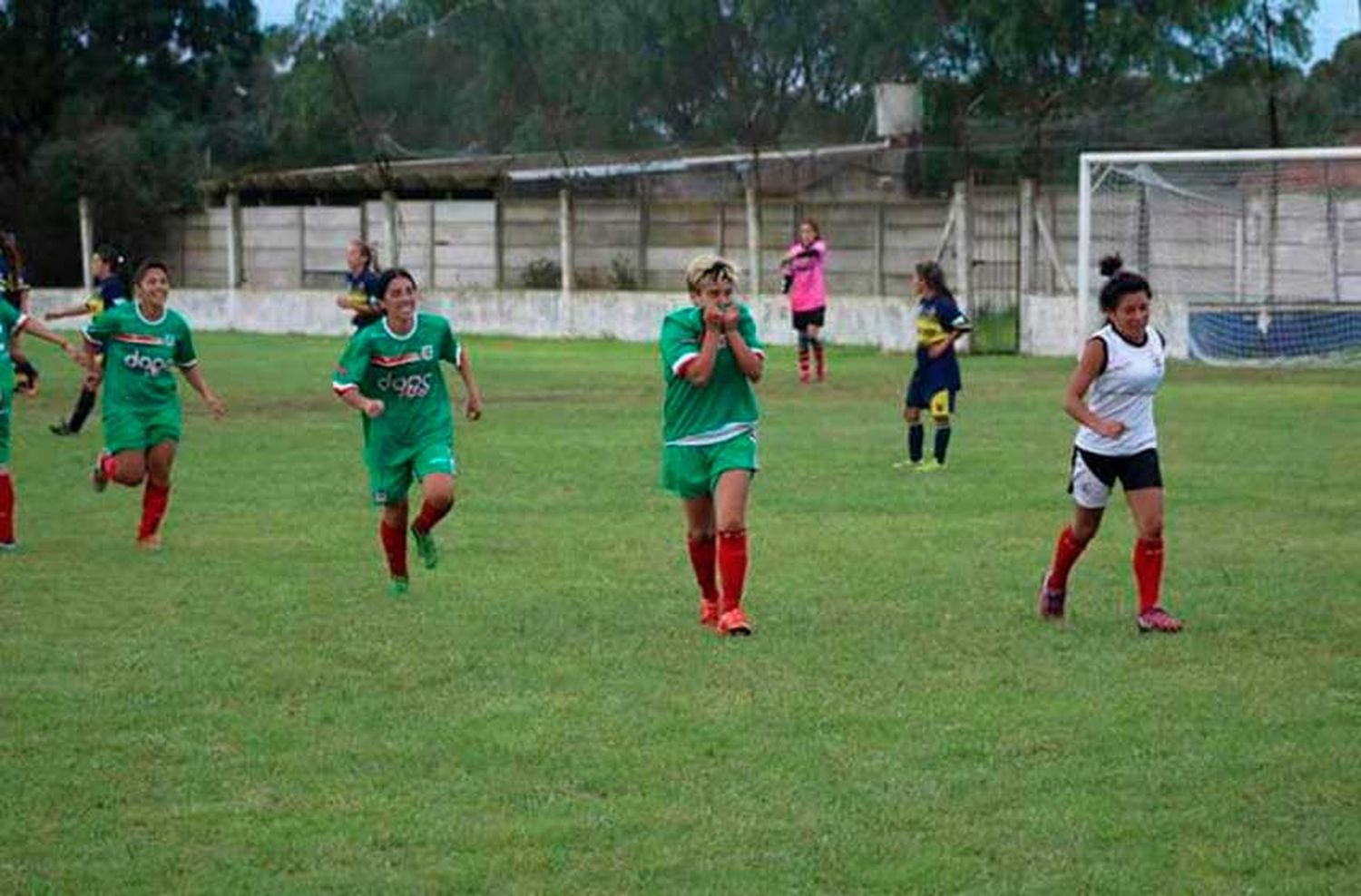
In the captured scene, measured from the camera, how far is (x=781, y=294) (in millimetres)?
36750

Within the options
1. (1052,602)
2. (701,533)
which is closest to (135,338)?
(701,533)

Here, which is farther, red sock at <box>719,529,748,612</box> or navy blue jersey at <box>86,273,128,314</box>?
navy blue jersey at <box>86,273,128,314</box>

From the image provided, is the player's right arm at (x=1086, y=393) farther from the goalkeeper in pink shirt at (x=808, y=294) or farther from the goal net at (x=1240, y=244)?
the goal net at (x=1240, y=244)

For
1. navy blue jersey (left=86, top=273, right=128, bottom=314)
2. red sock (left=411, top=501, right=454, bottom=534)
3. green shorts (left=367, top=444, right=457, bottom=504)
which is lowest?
red sock (left=411, top=501, right=454, bottom=534)

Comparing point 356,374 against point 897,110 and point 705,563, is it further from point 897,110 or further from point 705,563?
point 897,110

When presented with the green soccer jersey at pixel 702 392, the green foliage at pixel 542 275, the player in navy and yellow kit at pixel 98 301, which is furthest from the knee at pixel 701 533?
the green foliage at pixel 542 275

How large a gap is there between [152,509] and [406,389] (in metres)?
2.92

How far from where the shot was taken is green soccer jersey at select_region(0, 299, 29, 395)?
48.0 feet

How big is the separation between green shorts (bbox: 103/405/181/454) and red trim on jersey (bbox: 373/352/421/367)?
292cm

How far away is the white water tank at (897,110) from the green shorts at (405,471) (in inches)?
1215

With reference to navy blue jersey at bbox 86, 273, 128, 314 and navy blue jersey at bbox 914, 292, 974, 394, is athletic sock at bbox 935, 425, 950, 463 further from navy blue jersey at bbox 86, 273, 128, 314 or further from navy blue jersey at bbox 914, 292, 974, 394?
navy blue jersey at bbox 86, 273, 128, 314

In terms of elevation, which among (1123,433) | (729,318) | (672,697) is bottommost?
(672,697)

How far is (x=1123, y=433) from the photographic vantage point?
36.2 feet

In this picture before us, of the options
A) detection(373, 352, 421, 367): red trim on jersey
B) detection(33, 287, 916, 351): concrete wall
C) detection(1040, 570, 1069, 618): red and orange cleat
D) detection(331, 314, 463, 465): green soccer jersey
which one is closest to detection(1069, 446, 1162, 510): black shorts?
detection(1040, 570, 1069, 618): red and orange cleat
